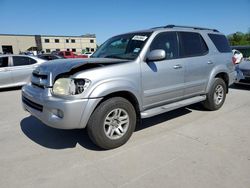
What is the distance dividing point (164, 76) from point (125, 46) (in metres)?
0.94

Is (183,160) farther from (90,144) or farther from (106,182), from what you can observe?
(90,144)

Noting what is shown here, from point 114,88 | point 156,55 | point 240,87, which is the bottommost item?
point 240,87

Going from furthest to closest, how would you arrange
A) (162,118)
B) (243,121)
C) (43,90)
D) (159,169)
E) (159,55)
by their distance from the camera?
1. (162,118)
2. (243,121)
3. (159,55)
4. (43,90)
5. (159,169)

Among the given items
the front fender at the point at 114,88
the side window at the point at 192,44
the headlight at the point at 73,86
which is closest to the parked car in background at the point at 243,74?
the side window at the point at 192,44

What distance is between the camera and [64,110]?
2.87 meters

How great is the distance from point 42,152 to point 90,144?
0.74 m

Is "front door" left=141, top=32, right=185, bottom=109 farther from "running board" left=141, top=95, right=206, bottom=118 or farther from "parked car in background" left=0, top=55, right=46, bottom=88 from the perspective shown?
"parked car in background" left=0, top=55, right=46, bottom=88

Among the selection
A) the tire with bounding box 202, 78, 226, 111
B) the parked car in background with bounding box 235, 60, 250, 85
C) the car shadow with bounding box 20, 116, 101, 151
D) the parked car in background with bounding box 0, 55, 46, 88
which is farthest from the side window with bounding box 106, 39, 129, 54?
the parked car in background with bounding box 235, 60, 250, 85

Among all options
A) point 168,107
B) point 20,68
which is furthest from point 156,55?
point 20,68

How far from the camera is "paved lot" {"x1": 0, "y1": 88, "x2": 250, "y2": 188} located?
101 inches

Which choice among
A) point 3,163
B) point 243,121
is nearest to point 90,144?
point 3,163

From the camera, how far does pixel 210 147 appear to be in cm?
331

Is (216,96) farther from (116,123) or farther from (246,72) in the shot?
(246,72)

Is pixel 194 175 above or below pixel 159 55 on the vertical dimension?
below
